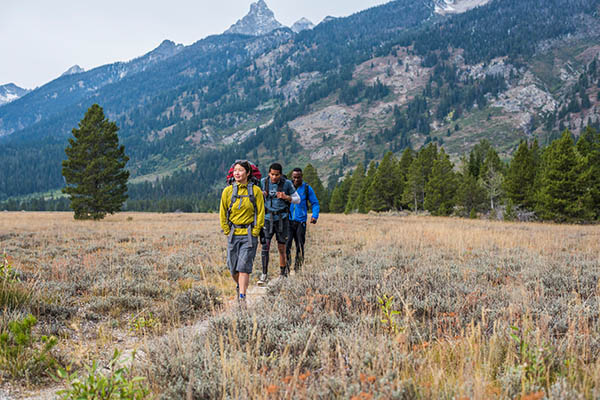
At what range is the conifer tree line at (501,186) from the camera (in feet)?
87.8

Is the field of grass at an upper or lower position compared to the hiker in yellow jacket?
lower

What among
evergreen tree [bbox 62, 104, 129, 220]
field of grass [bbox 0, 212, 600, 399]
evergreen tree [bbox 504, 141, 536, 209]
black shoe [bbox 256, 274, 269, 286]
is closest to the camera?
field of grass [bbox 0, 212, 600, 399]

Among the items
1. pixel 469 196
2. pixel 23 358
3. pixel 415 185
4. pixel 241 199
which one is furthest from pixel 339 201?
pixel 23 358

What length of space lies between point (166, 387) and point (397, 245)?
901 cm

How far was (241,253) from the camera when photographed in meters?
5.38

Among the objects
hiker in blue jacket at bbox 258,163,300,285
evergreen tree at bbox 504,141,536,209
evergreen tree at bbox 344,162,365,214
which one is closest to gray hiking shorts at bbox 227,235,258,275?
hiker in blue jacket at bbox 258,163,300,285

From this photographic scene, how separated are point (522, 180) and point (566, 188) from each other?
8.07 m

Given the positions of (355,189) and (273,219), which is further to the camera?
(355,189)

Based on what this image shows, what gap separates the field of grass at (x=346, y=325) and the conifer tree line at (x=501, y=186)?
23.2 m

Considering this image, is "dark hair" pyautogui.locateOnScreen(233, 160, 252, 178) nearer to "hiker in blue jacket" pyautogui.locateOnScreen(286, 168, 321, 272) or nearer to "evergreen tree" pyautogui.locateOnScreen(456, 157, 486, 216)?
"hiker in blue jacket" pyautogui.locateOnScreen(286, 168, 321, 272)

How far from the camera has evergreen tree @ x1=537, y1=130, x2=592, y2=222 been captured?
1037 inches

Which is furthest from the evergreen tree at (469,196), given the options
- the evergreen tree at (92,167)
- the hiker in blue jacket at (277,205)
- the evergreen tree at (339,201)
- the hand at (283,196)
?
the evergreen tree at (92,167)

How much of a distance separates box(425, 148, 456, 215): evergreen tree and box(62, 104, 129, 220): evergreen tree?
34536 mm

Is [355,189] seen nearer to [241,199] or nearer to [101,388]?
[241,199]
